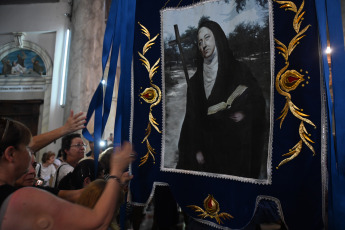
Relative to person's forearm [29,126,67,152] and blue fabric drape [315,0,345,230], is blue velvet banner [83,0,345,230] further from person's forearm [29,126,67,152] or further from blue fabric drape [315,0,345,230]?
person's forearm [29,126,67,152]

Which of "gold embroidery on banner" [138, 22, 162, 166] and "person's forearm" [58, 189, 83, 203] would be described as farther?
"gold embroidery on banner" [138, 22, 162, 166]

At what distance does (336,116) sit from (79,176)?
1.97 m

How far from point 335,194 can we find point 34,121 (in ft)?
32.2

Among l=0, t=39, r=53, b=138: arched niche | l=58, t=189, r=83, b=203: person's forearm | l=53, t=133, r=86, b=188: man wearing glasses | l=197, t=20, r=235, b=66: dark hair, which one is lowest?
l=58, t=189, r=83, b=203: person's forearm

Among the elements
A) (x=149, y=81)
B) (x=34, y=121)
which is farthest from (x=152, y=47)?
(x=34, y=121)

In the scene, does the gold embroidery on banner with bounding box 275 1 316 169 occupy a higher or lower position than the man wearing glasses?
higher

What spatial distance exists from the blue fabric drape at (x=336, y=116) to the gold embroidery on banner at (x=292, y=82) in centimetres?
12

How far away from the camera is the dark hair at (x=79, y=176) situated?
95.0 inches

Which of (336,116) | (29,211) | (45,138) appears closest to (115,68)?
(45,138)

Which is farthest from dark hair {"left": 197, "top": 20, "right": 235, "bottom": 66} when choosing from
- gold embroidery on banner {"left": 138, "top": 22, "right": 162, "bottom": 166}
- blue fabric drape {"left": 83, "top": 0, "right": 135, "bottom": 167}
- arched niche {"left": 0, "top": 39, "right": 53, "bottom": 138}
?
arched niche {"left": 0, "top": 39, "right": 53, "bottom": 138}

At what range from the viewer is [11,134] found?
135 cm

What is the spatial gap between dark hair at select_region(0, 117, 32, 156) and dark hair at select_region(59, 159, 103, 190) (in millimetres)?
1080

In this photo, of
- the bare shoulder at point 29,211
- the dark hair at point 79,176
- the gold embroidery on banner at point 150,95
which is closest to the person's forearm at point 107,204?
the bare shoulder at point 29,211

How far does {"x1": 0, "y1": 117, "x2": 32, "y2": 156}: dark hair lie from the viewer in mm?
1318
